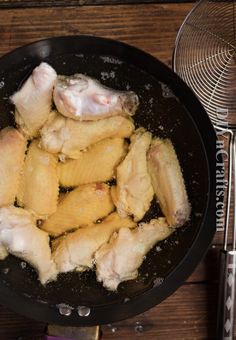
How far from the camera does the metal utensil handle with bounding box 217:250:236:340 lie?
3.33 feet

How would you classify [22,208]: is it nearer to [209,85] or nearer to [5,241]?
[5,241]

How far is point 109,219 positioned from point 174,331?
310 mm

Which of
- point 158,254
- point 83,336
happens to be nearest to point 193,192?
point 158,254

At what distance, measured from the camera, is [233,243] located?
3.39 ft

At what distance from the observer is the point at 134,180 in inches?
38.6

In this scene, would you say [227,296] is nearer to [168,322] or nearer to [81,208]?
[168,322]

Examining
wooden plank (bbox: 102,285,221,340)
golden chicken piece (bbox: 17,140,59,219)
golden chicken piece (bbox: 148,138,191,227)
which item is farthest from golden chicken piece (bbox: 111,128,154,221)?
wooden plank (bbox: 102,285,221,340)

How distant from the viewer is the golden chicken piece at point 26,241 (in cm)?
96

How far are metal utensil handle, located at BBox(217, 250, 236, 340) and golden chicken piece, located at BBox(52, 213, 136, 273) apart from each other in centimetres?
21

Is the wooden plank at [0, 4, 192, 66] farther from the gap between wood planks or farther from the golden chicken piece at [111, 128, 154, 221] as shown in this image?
A: the golden chicken piece at [111, 128, 154, 221]

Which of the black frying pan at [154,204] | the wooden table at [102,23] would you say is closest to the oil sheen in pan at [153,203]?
the black frying pan at [154,204]

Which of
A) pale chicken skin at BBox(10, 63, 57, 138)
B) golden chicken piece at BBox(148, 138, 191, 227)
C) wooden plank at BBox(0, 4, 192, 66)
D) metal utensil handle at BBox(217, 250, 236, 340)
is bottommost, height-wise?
metal utensil handle at BBox(217, 250, 236, 340)

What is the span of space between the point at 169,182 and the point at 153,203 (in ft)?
0.26

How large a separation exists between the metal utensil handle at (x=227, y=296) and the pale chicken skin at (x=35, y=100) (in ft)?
1.52
